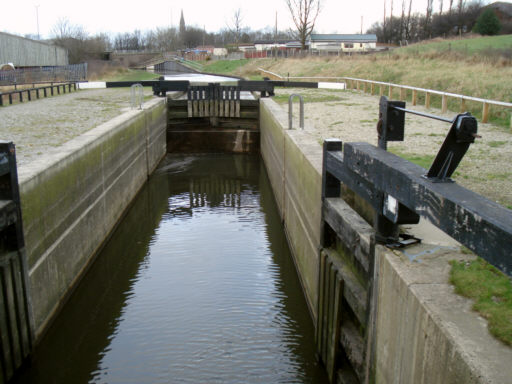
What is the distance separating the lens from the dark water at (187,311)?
554 centimetres

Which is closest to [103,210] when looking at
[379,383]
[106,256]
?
[106,256]

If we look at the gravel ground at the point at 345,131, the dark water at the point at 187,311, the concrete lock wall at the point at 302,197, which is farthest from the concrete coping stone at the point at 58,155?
the concrete lock wall at the point at 302,197

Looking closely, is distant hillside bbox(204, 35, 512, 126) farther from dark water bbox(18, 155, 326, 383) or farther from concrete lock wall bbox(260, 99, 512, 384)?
concrete lock wall bbox(260, 99, 512, 384)

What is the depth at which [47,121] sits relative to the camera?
13.1m

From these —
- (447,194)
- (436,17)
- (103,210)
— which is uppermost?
(436,17)

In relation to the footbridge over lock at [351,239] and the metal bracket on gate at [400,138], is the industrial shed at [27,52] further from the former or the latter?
the metal bracket on gate at [400,138]

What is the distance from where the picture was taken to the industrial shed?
41094 millimetres

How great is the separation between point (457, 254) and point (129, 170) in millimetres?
9457

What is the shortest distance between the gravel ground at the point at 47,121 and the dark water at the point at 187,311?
200 cm

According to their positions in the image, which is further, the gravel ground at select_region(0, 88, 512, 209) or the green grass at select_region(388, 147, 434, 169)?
the green grass at select_region(388, 147, 434, 169)

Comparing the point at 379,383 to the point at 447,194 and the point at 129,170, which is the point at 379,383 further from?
the point at 129,170

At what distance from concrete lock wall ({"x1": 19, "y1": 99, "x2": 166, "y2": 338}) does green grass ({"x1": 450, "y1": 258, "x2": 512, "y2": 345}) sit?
426cm

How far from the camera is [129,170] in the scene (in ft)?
39.1

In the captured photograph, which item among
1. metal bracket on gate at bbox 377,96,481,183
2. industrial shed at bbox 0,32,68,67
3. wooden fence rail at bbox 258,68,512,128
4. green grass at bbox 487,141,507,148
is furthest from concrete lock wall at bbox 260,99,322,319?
industrial shed at bbox 0,32,68,67
